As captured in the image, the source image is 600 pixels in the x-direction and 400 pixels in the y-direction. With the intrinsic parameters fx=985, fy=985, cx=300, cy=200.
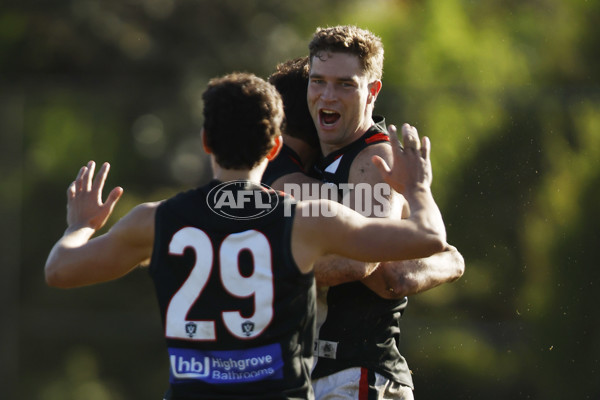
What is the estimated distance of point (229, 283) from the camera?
3.35 metres

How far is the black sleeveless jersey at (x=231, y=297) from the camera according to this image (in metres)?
3.34

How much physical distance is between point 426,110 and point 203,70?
16.2 ft

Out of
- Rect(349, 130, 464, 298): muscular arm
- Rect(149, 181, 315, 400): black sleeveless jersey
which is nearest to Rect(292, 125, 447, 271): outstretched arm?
Rect(149, 181, 315, 400): black sleeveless jersey

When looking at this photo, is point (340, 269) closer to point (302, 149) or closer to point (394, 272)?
point (394, 272)

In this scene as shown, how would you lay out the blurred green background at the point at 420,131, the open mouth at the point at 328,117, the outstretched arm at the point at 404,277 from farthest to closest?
the blurred green background at the point at 420,131 < the open mouth at the point at 328,117 < the outstretched arm at the point at 404,277

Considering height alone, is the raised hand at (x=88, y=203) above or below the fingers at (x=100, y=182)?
below

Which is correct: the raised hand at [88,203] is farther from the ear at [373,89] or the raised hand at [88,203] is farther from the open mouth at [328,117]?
the ear at [373,89]

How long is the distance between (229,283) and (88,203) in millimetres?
809

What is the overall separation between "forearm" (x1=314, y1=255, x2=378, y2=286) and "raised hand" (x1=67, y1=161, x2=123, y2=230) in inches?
36.1

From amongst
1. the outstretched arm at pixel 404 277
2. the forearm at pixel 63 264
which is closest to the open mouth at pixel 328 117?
the outstretched arm at pixel 404 277

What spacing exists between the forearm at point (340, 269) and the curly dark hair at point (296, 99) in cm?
91

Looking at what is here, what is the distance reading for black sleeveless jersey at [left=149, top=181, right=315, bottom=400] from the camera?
11.0ft

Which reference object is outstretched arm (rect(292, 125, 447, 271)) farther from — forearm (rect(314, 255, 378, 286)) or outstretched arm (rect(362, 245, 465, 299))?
outstretched arm (rect(362, 245, 465, 299))

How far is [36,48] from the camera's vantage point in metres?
16.2
